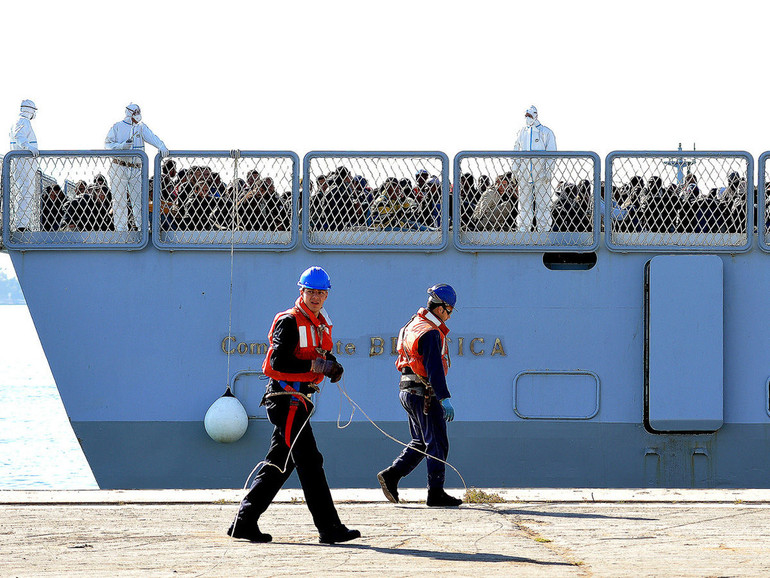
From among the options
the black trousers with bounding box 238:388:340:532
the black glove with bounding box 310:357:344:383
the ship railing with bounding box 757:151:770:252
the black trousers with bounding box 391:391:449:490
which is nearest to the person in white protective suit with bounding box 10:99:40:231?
the black trousers with bounding box 391:391:449:490

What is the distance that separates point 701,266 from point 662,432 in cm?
178

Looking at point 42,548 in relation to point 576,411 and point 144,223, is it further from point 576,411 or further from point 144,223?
point 576,411

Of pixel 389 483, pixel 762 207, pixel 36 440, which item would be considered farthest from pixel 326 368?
pixel 36 440

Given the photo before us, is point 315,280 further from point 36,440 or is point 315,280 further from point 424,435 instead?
point 36,440

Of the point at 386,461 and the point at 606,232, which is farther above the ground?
the point at 606,232

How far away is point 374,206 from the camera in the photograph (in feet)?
39.0

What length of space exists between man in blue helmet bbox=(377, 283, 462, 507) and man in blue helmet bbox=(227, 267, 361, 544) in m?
1.56

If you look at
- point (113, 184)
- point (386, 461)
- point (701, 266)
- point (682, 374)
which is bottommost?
point (386, 461)

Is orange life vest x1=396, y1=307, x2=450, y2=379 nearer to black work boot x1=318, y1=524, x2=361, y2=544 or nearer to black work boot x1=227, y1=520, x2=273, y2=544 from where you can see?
black work boot x1=318, y1=524, x2=361, y2=544

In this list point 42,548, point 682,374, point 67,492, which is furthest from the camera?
point 682,374

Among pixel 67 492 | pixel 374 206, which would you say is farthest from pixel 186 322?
pixel 67 492

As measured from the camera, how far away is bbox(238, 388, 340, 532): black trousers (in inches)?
272

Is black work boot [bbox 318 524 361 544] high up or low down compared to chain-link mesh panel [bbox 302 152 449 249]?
down

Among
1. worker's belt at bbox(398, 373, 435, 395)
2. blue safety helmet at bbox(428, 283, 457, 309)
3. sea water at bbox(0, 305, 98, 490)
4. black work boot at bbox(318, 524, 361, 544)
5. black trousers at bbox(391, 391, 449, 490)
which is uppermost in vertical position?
blue safety helmet at bbox(428, 283, 457, 309)
